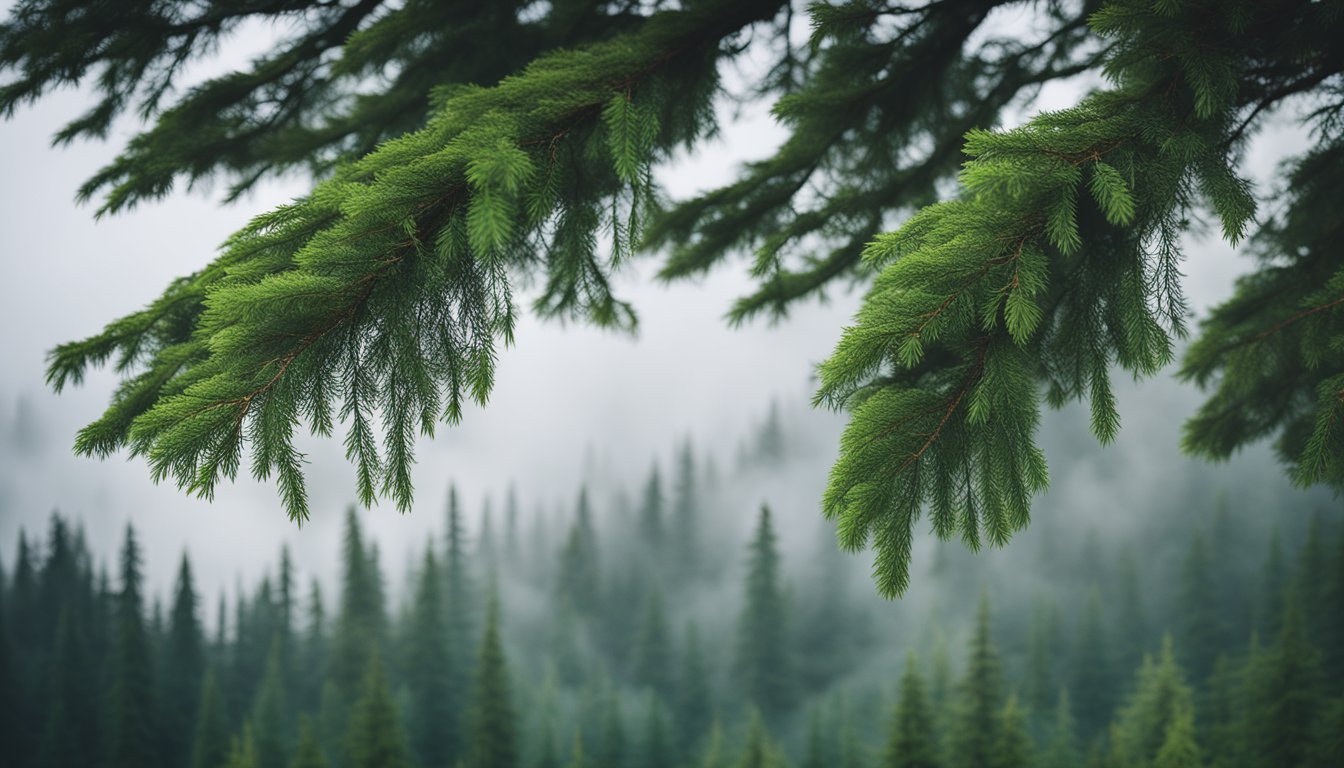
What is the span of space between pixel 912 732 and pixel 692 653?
3042 centimetres

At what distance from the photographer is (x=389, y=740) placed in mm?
23406

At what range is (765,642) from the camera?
49.2 m

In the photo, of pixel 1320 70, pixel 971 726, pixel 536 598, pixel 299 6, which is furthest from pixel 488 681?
pixel 536 598

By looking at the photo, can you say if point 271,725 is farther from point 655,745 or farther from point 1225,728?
point 1225,728

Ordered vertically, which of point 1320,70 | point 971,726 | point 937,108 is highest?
point 937,108

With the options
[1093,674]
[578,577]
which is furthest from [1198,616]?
[578,577]

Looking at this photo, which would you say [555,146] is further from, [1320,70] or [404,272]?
[1320,70]

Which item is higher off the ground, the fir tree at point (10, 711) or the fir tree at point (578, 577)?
the fir tree at point (578, 577)

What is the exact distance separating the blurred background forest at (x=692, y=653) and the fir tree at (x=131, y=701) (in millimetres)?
109

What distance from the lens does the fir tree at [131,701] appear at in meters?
35.4

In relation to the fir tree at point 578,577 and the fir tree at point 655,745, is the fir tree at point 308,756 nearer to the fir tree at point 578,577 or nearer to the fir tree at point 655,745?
the fir tree at point 655,745

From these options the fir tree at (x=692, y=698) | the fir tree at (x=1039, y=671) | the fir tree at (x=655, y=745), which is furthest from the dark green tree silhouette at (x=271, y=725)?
the fir tree at (x=1039, y=671)

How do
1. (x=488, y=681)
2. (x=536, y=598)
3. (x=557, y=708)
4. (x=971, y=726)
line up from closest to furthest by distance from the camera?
(x=971, y=726) → (x=488, y=681) → (x=557, y=708) → (x=536, y=598)

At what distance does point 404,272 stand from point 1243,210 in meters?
2.86
